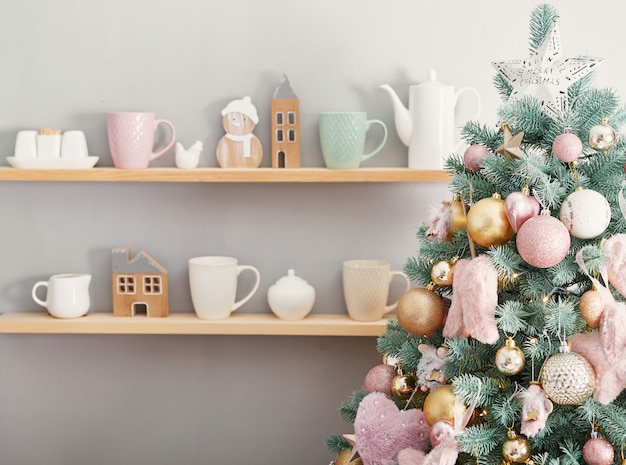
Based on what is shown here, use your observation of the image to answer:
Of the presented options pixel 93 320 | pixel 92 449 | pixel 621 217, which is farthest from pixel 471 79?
pixel 92 449

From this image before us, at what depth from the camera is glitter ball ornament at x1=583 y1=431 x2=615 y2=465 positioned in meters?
1.09

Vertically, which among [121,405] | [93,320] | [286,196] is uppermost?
[286,196]

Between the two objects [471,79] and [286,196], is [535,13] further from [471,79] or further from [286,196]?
[286,196]

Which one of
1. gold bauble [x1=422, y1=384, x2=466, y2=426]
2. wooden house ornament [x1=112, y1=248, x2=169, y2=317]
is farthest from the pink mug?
gold bauble [x1=422, y1=384, x2=466, y2=426]

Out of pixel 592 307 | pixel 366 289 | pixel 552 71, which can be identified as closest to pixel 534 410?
pixel 592 307

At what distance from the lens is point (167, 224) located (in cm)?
190

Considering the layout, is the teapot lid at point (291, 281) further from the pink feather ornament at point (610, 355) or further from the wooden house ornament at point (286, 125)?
the pink feather ornament at point (610, 355)

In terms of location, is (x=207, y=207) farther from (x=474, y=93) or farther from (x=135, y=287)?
(x=474, y=93)

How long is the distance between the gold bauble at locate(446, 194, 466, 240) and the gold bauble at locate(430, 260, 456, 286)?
0.08m

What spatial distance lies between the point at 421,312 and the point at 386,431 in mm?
214

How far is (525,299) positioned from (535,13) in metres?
0.50

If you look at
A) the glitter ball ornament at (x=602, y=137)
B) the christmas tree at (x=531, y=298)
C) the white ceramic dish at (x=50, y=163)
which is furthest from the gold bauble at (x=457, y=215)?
the white ceramic dish at (x=50, y=163)

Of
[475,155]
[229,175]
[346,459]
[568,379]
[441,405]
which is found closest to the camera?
[568,379]

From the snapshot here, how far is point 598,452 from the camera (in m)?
1.09
